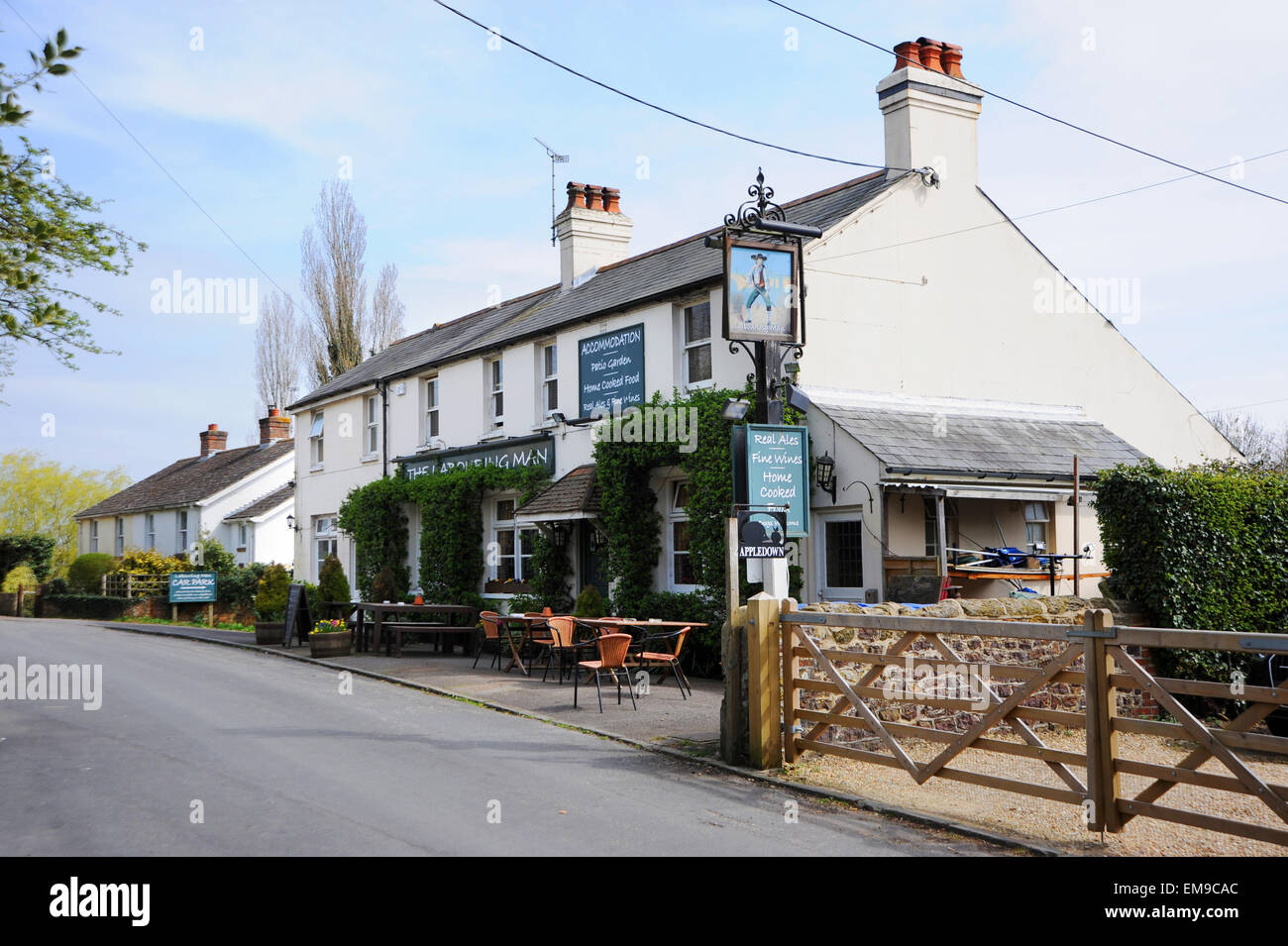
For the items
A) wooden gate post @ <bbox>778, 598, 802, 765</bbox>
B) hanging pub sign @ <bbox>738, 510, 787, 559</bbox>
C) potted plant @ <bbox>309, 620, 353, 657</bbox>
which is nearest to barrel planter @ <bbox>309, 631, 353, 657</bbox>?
potted plant @ <bbox>309, 620, 353, 657</bbox>

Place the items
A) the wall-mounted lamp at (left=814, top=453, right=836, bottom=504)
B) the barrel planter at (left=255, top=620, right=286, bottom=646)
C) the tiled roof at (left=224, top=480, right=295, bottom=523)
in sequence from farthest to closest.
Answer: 1. the tiled roof at (left=224, top=480, right=295, bottom=523)
2. the barrel planter at (left=255, top=620, right=286, bottom=646)
3. the wall-mounted lamp at (left=814, top=453, right=836, bottom=504)

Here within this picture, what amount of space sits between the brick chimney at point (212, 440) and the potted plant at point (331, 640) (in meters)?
32.8

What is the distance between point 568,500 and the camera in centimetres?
1745

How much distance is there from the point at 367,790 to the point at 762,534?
3.99m

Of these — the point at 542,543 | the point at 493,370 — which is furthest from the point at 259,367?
the point at 542,543

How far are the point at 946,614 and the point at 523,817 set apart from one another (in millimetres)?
5115

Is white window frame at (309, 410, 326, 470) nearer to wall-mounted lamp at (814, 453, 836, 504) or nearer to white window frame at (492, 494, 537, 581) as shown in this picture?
white window frame at (492, 494, 537, 581)

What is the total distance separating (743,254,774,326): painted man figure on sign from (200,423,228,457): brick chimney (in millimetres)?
43417

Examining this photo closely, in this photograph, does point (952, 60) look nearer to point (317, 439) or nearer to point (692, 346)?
point (692, 346)

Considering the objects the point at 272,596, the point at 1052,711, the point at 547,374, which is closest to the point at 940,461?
the point at 1052,711

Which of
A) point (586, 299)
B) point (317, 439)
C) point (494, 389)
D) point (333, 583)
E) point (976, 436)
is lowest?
point (333, 583)

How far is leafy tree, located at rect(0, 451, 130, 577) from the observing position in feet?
169
